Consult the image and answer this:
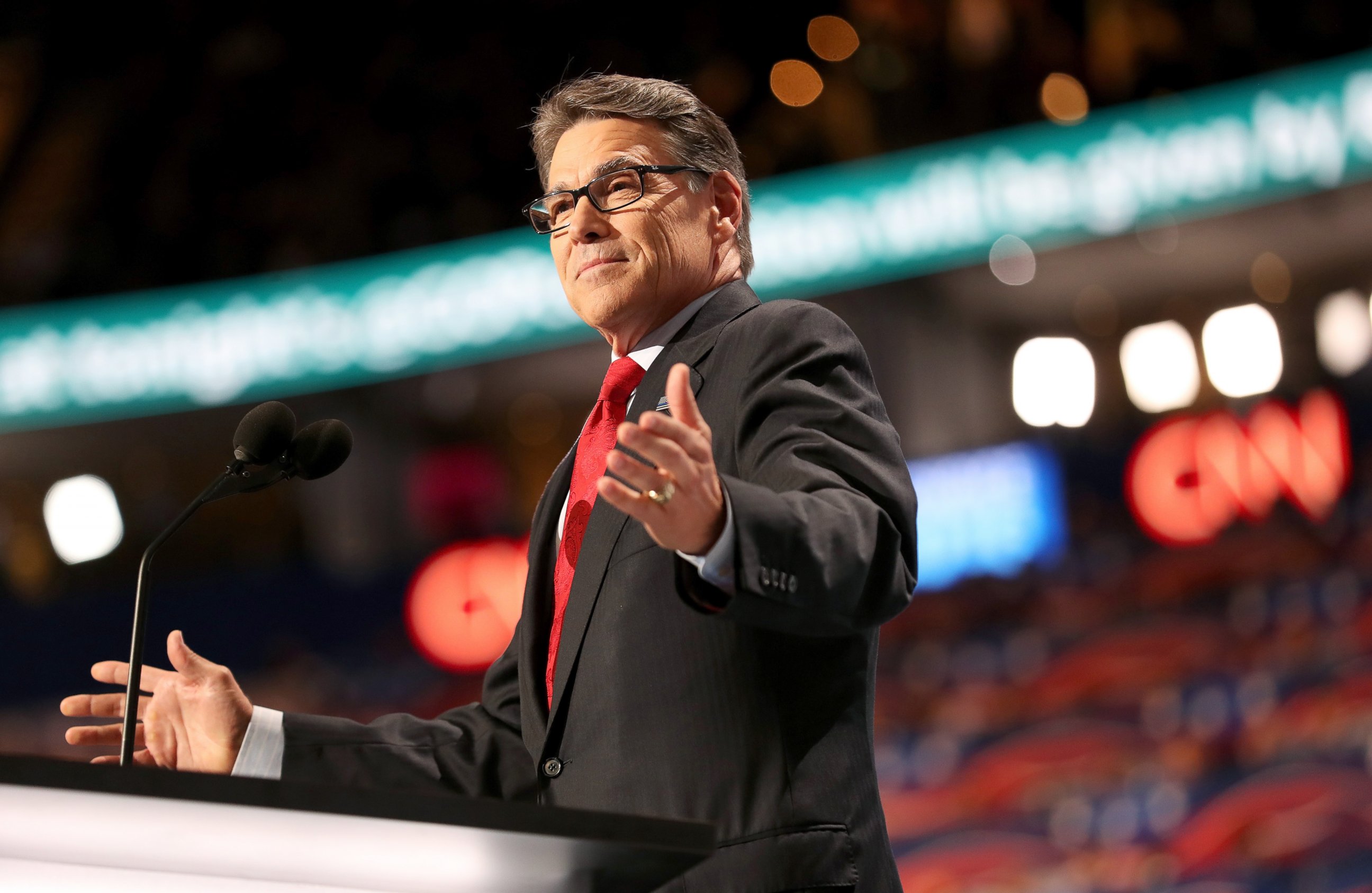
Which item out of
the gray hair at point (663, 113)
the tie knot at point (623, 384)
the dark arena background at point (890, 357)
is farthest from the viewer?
the dark arena background at point (890, 357)

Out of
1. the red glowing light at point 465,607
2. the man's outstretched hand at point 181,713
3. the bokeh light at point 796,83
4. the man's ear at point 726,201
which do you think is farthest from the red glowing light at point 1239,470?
the man's outstretched hand at point 181,713

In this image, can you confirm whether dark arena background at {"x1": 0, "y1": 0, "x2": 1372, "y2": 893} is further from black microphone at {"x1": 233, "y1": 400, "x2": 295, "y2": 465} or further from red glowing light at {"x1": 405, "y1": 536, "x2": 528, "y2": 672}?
black microphone at {"x1": 233, "y1": 400, "x2": 295, "y2": 465}

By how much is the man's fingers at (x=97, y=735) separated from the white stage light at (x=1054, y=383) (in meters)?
4.48

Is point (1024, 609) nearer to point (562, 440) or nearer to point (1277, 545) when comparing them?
point (1277, 545)

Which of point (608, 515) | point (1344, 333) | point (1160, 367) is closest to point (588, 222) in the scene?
point (608, 515)

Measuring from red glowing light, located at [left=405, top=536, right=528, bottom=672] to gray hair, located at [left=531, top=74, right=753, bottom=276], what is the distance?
415 centimetres

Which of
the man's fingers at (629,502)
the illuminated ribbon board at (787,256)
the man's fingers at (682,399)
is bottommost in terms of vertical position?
the man's fingers at (629,502)

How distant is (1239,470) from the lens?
5.07 metres

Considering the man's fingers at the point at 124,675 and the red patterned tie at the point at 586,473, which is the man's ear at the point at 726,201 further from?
the man's fingers at the point at 124,675

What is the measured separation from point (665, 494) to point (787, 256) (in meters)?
4.85

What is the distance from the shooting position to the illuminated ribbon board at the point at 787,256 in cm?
537

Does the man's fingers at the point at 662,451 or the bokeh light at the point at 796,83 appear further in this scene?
the bokeh light at the point at 796,83

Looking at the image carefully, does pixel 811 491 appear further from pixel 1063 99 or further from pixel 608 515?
pixel 1063 99

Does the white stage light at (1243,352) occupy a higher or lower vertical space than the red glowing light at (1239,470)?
higher
